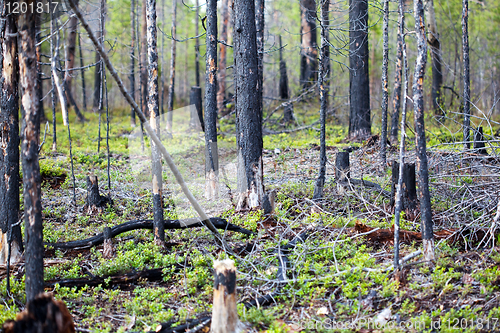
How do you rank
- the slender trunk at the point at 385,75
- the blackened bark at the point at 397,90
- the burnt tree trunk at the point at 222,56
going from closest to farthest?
1. the blackened bark at the point at 397,90
2. the slender trunk at the point at 385,75
3. the burnt tree trunk at the point at 222,56

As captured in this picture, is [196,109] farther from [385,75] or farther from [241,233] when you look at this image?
[241,233]

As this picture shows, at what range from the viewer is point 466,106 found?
9070 millimetres

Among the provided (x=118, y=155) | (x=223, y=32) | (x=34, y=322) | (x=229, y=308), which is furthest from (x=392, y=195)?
(x=223, y=32)

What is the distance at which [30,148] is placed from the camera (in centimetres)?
345

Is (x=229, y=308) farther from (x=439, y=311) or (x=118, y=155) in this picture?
(x=118, y=155)

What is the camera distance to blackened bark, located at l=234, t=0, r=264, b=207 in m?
7.07

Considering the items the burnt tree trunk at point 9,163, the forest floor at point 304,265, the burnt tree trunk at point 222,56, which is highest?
the burnt tree trunk at point 222,56

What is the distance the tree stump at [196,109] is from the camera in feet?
52.8

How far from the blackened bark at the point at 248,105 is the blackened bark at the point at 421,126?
131 inches

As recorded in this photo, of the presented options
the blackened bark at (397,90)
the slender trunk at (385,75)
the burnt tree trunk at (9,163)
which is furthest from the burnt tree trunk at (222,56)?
the burnt tree trunk at (9,163)

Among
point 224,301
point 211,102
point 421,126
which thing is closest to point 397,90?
point 211,102

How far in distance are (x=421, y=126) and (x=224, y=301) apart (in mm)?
2911

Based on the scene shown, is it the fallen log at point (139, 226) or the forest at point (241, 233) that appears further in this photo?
the fallen log at point (139, 226)

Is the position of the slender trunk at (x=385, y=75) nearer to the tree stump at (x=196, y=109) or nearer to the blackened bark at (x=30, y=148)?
the blackened bark at (x=30, y=148)
